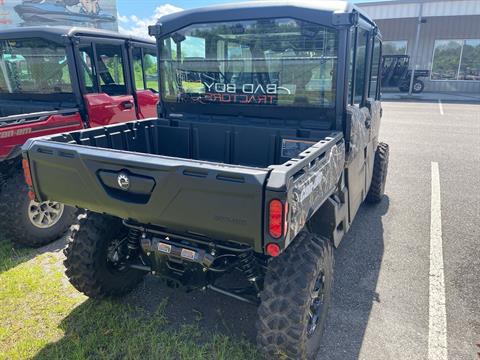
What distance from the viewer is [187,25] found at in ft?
11.1

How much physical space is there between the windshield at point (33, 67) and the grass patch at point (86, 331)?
8.90 feet

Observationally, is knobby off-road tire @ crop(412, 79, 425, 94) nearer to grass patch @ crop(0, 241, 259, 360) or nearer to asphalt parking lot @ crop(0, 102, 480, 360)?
asphalt parking lot @ crop(0, 102, 480, 360)

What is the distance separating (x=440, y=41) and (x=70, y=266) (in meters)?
25.8

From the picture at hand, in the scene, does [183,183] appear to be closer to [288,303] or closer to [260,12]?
[288,303]

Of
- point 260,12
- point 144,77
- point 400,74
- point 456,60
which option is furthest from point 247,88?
point 456,60

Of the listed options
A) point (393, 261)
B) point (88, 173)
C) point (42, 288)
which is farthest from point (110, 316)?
point (393, 261)

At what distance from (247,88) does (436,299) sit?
2.49 metres

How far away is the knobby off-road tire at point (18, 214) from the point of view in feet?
12.7

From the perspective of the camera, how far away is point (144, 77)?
6.04 meters

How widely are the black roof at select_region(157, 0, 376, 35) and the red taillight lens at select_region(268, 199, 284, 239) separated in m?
1.71

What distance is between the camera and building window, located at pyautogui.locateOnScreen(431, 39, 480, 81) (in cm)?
2219

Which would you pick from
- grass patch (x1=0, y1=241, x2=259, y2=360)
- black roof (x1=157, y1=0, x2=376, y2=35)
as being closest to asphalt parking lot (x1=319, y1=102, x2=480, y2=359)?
grass patch (x1=0, y1=241, x2=259, y2=360)

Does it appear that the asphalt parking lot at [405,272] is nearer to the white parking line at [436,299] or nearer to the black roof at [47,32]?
the white parking line at [436,299]

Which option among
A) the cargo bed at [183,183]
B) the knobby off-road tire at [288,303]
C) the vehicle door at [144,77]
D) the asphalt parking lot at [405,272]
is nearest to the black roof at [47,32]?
the vehicle door at [144,77]
